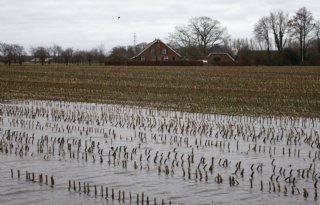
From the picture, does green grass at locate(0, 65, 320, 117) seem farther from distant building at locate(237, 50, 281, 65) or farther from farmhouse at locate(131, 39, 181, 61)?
farmhouse at locate(131, 39, 181, 61)

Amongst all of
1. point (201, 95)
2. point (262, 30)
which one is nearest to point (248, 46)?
point (262, 30)

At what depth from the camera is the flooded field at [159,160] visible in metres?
10.3


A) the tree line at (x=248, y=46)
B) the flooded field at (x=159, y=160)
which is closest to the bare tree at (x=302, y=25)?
the tree line at (x=248, y=46)

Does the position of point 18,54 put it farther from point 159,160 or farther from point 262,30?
point 159,160

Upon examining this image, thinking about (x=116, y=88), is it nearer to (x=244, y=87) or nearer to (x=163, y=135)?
(x=244, y=87)

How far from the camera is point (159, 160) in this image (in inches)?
530

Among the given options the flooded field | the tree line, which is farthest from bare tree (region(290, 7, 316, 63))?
the flooded field

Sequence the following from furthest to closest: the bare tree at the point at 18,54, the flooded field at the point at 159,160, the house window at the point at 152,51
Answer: the house window at the point at 152,51, the bare tree at the point at 18,54, the flooded field at the point at 159,160

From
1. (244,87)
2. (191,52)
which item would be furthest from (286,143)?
(191,52)

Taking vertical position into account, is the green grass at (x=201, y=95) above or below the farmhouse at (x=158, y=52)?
below

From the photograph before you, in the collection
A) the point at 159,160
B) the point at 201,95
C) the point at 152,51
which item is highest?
the point at 152,51

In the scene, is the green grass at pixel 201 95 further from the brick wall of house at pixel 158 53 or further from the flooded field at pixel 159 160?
the brick wall of house at pixel 158 53

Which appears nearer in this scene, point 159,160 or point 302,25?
point 159,160

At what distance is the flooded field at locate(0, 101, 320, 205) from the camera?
10336 millimetres
